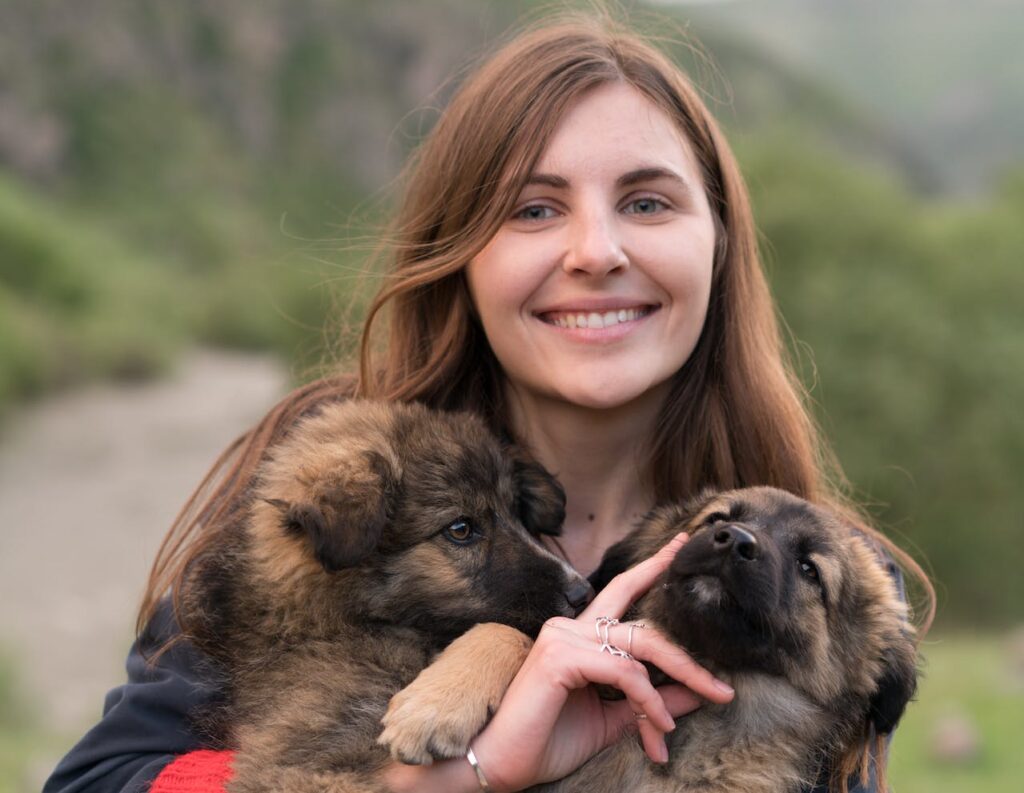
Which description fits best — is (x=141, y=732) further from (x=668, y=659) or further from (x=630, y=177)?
(x=630, y=177)

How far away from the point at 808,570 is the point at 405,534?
118 centimetres

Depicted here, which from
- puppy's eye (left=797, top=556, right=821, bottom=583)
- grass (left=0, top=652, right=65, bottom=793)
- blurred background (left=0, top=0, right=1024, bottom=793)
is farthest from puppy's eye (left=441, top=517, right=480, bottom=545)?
grass (left=0, top=652, right=65, bottom=793)

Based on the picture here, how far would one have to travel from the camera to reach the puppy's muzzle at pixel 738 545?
2922 mm

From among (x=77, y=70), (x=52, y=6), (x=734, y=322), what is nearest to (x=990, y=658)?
(x=734, y=322)

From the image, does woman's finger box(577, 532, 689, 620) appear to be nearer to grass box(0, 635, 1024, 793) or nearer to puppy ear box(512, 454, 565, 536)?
puppy ear box(512, 454, 565, 536)

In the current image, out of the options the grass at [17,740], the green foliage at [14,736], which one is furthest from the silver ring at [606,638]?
the green foliage at [14,736]

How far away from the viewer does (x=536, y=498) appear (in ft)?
11.6

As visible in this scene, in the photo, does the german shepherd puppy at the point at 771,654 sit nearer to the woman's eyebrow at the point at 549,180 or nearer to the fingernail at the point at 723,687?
the fingernail at the point at 723,687

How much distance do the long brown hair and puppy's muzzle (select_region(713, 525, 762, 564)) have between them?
87 cm

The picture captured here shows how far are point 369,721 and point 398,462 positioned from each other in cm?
76

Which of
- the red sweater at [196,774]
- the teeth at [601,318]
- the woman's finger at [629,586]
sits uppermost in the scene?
the teeth at [601,318]

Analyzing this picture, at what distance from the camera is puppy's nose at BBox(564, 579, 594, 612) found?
3.24m

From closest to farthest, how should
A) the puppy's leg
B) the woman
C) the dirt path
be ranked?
the puppy's leg → the woman → the dirt path

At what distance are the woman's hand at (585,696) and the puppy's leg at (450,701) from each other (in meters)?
0.05
